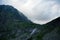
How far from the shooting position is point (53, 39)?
197875 mm

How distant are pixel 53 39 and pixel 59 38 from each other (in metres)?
7.28

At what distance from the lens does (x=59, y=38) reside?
195 m
